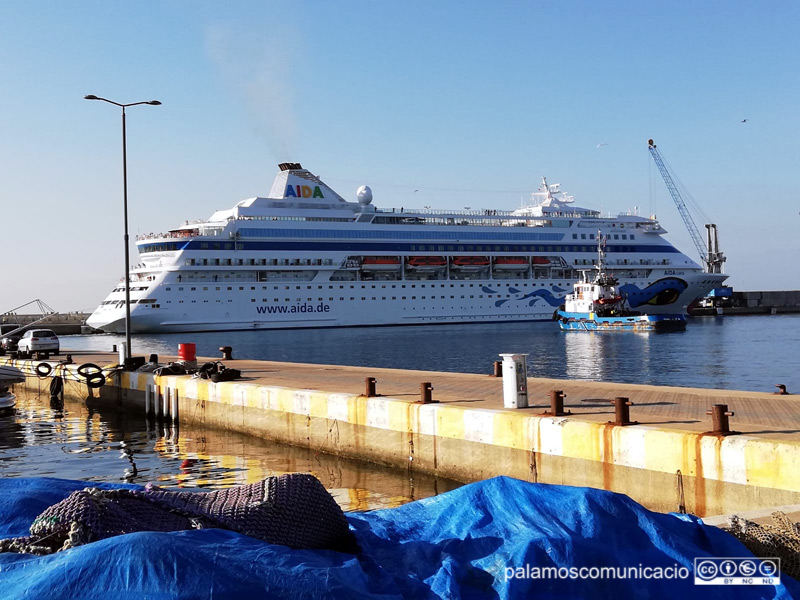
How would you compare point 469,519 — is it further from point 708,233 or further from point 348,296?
point 708,233

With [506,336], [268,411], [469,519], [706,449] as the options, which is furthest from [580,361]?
[469,519]

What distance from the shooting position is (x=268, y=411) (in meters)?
13.0

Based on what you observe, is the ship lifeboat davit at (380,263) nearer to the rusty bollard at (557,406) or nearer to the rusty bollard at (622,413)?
the rusty bollard at (557,406)

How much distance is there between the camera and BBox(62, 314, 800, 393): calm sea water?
24.2 meters

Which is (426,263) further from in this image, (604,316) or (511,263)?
(604,316)

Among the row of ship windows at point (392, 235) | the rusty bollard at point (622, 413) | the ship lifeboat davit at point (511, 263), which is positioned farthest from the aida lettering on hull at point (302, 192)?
the rusty bollard at point (622, 413)

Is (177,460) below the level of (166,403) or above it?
below

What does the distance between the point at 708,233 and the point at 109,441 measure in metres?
83.4

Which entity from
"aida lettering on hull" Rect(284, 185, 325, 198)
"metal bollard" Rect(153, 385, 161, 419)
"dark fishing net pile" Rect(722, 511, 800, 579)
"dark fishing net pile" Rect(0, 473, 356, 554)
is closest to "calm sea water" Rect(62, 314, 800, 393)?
"metal bollard" Rect(153, 385, 161, 419)

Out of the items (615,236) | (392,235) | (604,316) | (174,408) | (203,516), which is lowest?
(174,408)

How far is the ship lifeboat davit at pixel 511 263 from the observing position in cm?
6512

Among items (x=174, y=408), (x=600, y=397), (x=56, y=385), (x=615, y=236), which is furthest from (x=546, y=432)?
(x=615, y=236)

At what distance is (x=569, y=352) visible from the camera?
34469 millimetres

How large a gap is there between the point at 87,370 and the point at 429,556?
17564 mm
